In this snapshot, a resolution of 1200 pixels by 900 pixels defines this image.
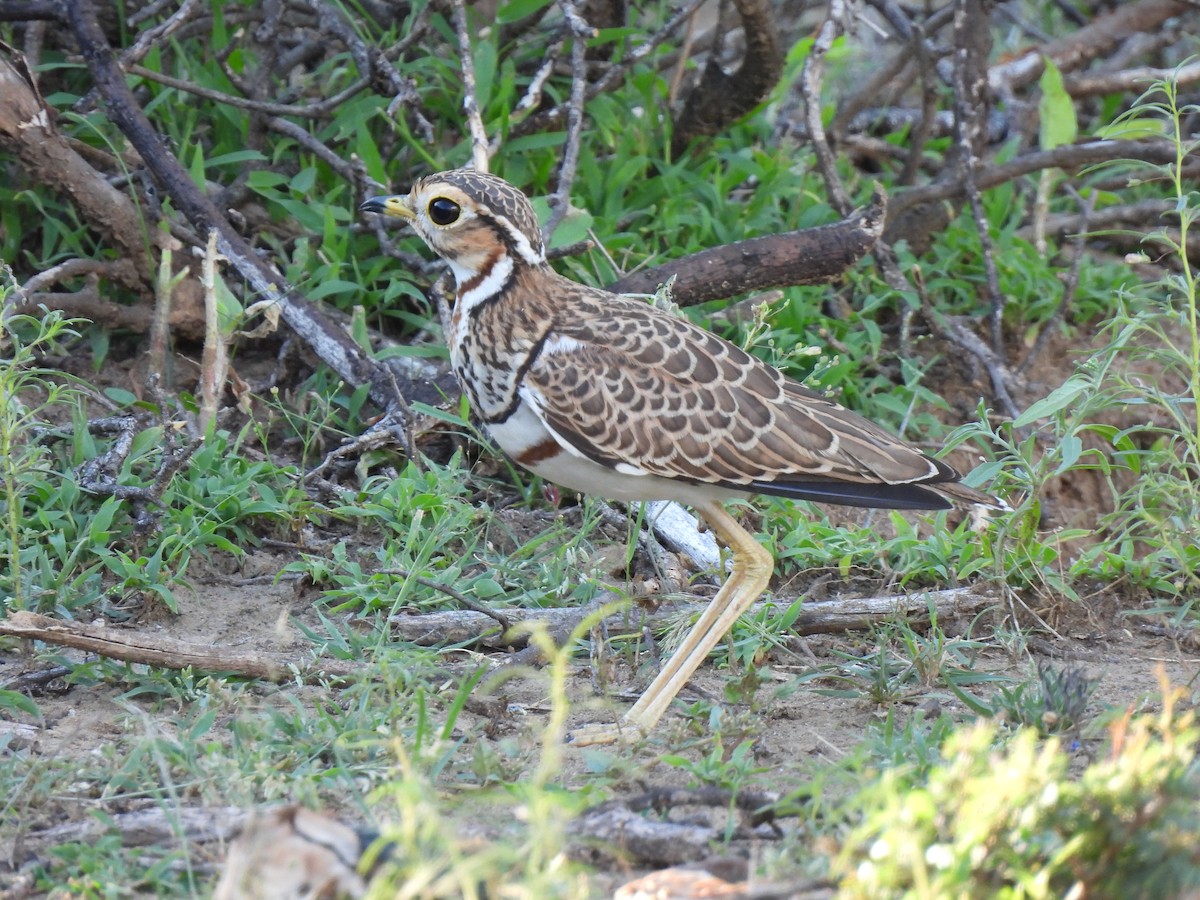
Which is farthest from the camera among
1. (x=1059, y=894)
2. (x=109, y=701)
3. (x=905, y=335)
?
(x=905, y=335)

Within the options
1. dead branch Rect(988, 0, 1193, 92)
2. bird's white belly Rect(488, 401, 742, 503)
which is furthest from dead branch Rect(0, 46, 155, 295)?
dead branch Rect(988, 0, 1193, 92)

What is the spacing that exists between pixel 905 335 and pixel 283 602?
112 inches

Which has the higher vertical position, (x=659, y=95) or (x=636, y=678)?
(x=659, y=95)

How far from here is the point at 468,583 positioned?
14.3 feet

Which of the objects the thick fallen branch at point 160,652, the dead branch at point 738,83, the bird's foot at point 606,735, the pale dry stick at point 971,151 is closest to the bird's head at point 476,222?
the thick fallen branch at point 160,652

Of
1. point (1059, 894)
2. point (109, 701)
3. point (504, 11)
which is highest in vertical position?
point (504, 11)

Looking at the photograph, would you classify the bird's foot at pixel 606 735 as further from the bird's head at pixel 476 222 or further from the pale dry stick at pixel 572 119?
the pale dry stick at pixel 572 119

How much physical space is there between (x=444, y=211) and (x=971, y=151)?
2888mm

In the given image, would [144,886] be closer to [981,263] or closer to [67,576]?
[67,576]

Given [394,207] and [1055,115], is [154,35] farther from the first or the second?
[1055,115]

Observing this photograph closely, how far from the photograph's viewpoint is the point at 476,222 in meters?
4.04

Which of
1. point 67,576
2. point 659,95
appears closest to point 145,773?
point 67,576

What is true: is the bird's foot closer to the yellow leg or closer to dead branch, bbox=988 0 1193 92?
the yellow leg

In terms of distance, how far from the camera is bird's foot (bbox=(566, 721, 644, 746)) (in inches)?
141
